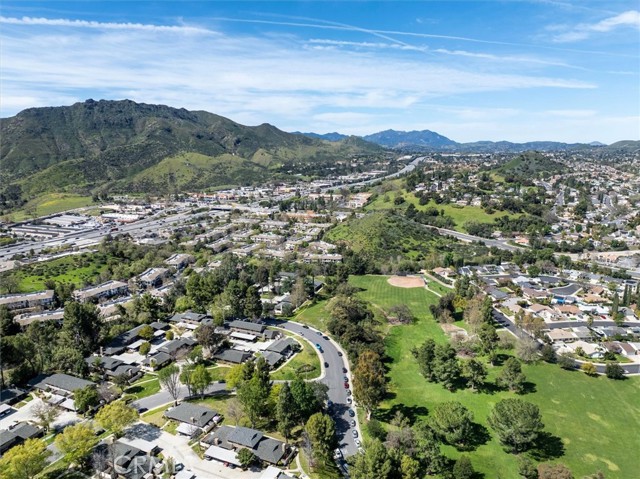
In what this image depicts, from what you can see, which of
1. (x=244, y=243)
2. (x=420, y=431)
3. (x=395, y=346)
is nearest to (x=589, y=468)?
(x=420, y=431)

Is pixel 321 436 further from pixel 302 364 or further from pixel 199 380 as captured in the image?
pixel 302 364

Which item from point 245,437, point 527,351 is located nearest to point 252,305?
point 245,437

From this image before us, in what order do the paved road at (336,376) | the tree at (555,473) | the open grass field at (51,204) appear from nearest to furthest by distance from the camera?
the tree at (555,473), the paved road at (336,376), the open grass field at (51,204)

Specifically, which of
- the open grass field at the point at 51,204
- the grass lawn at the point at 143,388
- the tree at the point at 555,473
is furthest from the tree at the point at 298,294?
the open grass field at the point at 51,204

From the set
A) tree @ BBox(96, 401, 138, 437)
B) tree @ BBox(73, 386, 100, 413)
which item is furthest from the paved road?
tree @ BBox(73, 386, 100, 413)

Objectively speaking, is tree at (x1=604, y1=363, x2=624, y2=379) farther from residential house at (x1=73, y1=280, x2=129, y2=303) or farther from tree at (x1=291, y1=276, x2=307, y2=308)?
residential house at (x1=73, y1=280, x2=129, y2=303)

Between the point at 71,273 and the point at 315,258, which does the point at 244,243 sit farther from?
the point at 71,273

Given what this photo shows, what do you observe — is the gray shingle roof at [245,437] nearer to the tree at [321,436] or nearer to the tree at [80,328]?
the tree at [321,436]
